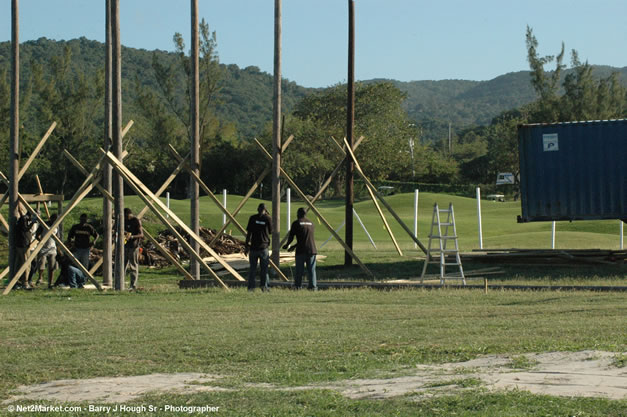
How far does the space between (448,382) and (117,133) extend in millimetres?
13992

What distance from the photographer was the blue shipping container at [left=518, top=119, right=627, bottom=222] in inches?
982

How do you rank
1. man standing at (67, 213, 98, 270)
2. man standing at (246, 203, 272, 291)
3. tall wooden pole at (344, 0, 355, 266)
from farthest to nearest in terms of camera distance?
tall wooden pole at (344, 0, 355, 266) → man standing at (67, 213, 98, 270) → man standing at (246, 203, 272, 291)

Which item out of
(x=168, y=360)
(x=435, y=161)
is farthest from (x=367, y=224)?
(x=435, y=161)

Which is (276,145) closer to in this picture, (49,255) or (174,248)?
(49,255)

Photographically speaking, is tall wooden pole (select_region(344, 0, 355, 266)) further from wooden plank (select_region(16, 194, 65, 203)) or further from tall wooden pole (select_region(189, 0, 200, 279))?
wooden plank (select_region(16, 194, 65, 203))

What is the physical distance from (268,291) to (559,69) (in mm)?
52842

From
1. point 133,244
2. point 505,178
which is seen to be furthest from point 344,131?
point 133,244

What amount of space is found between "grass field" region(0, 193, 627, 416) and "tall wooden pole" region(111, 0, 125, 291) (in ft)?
3.42

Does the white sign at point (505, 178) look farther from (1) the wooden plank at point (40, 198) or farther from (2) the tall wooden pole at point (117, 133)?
(2) the tall wooden pole at point (117, 133)

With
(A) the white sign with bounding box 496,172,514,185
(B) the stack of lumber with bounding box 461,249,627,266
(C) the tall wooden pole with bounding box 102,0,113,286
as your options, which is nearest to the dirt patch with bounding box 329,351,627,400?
(C) the tall wooden pole with bounding box 102,0,113,286

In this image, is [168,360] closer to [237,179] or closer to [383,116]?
[237,179]

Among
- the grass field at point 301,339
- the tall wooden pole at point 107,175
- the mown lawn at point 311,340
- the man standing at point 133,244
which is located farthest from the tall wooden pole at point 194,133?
the mown lawn at point 311,340

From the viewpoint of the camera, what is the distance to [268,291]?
18969 mm

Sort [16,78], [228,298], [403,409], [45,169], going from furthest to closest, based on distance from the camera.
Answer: [45,169], [16,78], [228,298], [403,409]
